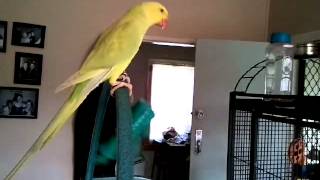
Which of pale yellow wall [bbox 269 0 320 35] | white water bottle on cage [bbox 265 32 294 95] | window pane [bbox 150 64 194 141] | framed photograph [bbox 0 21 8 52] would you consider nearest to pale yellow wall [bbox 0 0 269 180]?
framed photograph [bbox 0 21 8 52]

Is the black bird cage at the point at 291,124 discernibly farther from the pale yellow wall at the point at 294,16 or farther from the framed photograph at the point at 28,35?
the framed photograph at the point at 28,35

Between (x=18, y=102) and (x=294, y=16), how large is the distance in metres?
2.20

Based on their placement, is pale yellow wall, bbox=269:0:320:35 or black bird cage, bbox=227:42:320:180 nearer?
black bird cage, bbox=227:42:320:180

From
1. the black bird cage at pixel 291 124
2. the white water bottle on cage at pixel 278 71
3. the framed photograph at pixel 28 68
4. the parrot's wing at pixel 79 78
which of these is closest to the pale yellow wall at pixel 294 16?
the white water bottle on cage at pixel 278 71

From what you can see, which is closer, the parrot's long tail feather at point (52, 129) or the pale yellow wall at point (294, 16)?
the parrot's long tail feather at point (52, 129)

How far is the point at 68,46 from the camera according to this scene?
9.27 feet

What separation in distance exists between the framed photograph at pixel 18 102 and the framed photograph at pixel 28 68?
0.23ft

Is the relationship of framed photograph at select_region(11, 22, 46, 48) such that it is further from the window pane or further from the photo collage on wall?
the window pane

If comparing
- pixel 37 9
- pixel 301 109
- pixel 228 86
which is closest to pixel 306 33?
pixel 228 86

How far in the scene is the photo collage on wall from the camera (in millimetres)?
2703

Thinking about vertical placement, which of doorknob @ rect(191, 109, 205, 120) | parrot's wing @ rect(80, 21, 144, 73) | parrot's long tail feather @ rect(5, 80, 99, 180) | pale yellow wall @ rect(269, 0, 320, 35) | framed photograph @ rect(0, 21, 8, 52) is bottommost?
parrot's long tail feather @ rect(5, 80, 99, 180)

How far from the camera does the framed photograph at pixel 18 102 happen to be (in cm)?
270

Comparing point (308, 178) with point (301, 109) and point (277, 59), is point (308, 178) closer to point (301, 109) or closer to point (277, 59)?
point (301, 109)

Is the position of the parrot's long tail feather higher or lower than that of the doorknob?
lower
